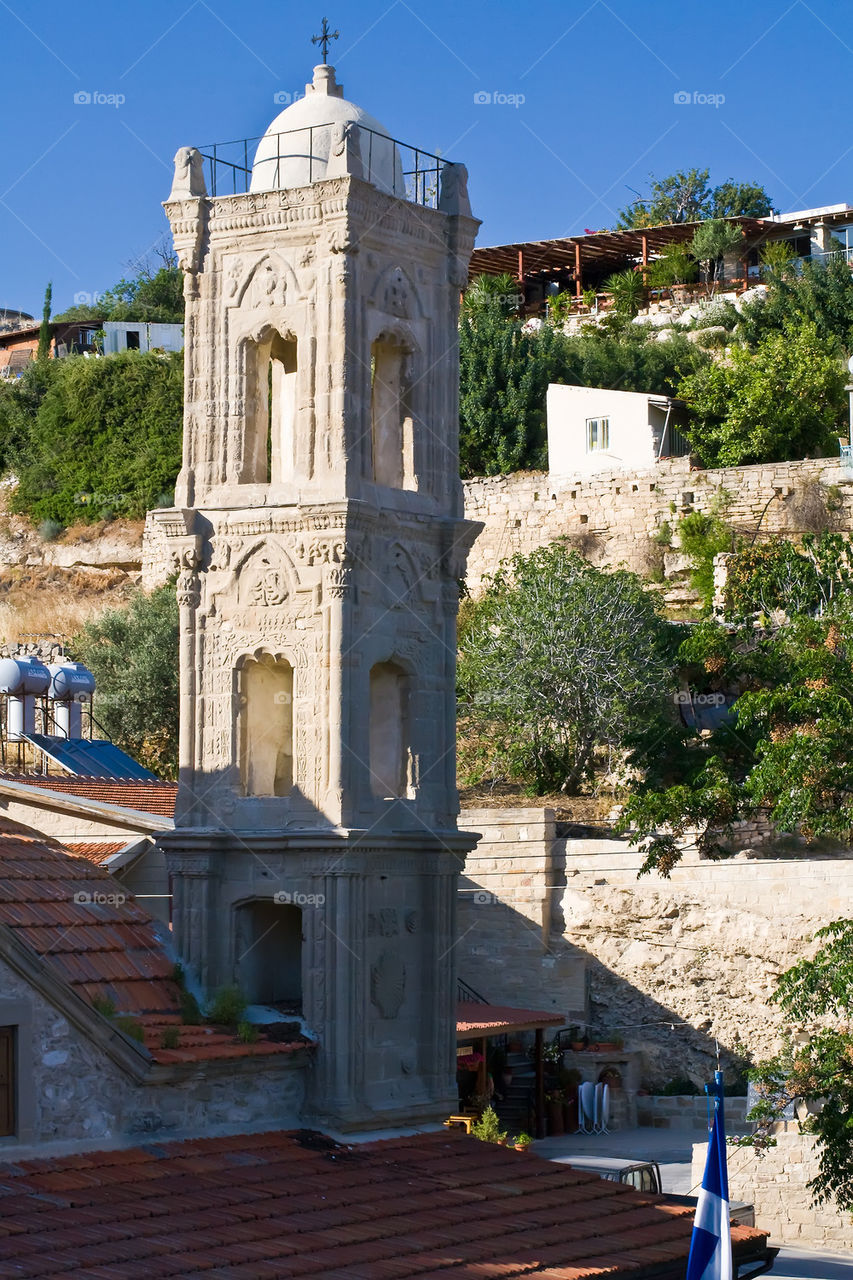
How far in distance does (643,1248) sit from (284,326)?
855cm

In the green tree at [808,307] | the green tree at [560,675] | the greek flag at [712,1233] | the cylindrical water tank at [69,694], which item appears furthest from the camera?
the green tree at [808,307]

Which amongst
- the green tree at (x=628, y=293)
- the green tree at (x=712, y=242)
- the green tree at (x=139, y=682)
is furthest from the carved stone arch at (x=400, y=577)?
the green tree at (x=712, y=242)

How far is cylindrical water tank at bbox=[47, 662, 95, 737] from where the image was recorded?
29.0 meters

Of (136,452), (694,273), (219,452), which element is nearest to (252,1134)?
(219,452)

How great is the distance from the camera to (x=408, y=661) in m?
17.4

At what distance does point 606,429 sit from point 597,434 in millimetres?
244

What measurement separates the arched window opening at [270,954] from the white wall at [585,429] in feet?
90.7

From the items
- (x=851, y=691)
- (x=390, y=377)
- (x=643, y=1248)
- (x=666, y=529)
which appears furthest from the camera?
(x=666, y=529)

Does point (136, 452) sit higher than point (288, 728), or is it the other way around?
point (136, 452)

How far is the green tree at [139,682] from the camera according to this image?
38.9 meters

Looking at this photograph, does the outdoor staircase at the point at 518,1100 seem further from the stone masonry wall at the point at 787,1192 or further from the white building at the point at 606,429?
the white building at the point at 606,429

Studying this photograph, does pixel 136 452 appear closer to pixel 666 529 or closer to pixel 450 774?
pixel 666 529

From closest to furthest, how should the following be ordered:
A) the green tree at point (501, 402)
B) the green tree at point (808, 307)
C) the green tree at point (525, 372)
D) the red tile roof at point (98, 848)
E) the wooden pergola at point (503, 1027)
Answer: the red tile roof at point (98, 848) < the wooden pergola at point (503, 1027) < the green tree at point (501, 402) < the green tree at point (525, 372) < the green tree at point (808, 307)

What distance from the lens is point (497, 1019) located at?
27.2 metres
